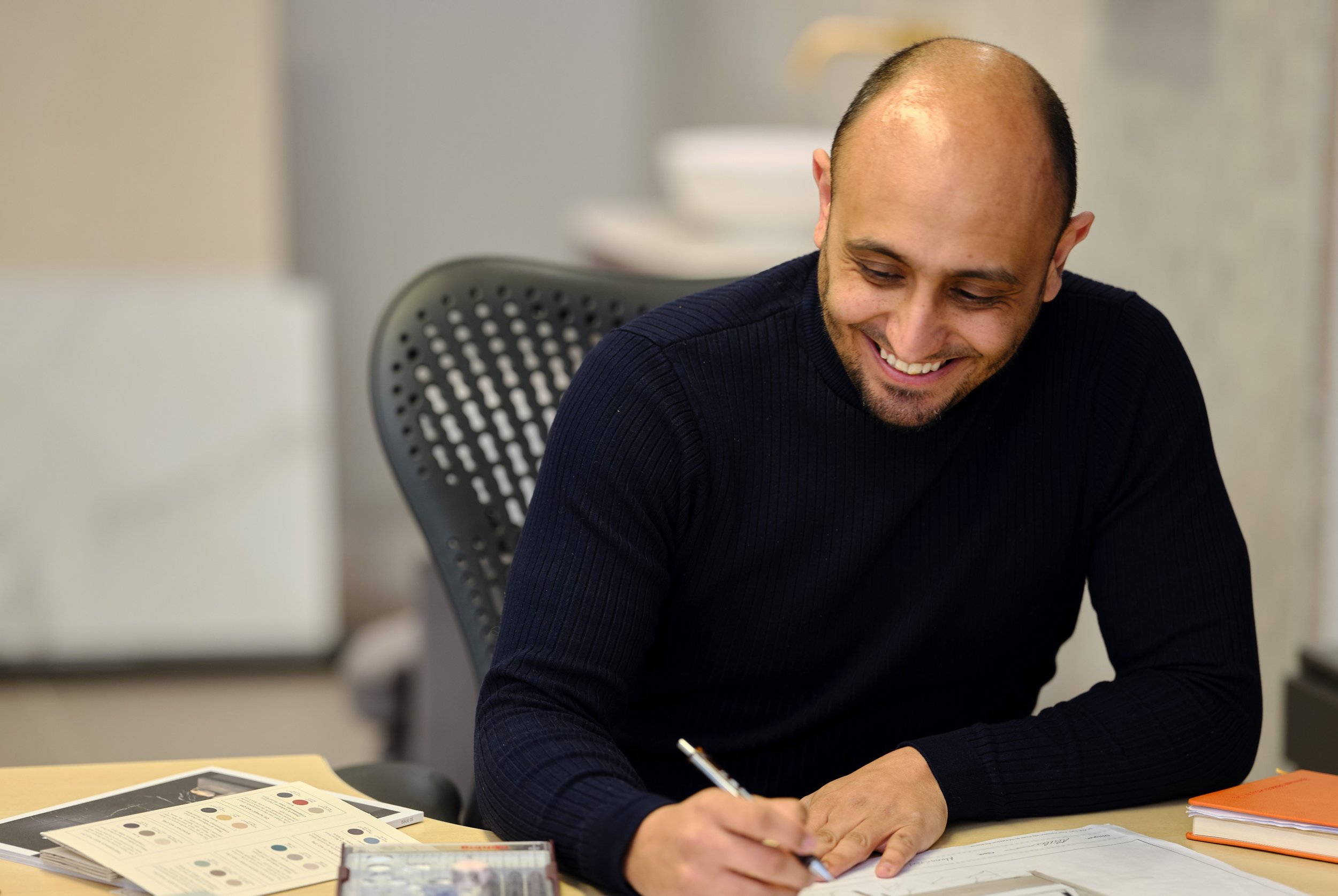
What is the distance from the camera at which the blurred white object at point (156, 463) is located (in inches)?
129

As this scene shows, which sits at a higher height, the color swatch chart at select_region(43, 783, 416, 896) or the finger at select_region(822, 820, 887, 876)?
the finger at select_region(822, 820, 887, 876)

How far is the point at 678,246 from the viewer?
107 inches

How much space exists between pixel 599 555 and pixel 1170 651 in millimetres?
485

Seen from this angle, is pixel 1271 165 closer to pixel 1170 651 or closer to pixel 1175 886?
pixel 1170 651

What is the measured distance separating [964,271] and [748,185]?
5.25ft

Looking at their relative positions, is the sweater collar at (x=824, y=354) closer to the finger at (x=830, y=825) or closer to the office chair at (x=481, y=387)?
the office chair at (x=481, y=387)

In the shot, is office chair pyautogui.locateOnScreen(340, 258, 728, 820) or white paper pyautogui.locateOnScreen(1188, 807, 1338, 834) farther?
office chair pyautogui.locateOnScreen(340, 258, 728, 820)

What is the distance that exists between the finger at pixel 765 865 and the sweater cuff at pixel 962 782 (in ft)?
0.70

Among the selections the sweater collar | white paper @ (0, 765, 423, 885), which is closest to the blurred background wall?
the sweater collar

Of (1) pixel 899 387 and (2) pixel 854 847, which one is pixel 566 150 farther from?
(2) pixel 854 847

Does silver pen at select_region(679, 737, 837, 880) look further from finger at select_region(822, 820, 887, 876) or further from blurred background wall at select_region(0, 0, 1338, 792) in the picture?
blurred background wall at select_region(0, 0, 1338, 792)

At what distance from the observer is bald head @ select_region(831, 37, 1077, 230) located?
1.03 metres

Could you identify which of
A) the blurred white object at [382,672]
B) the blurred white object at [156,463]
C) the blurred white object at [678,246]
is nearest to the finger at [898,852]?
the blurred white object at [678,246]

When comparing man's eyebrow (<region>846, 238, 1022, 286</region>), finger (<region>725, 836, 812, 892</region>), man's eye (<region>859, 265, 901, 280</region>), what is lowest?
finger (<region>725, 836, 812, 892</region>)
